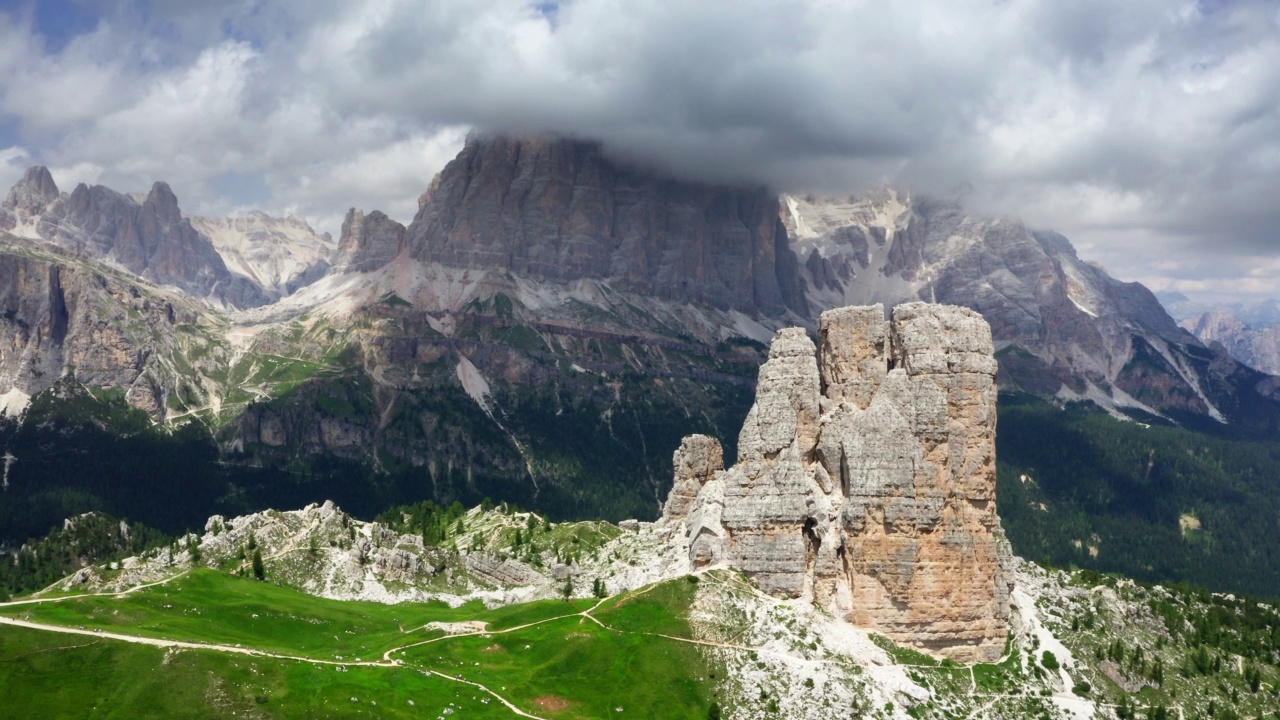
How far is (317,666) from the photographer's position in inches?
4857

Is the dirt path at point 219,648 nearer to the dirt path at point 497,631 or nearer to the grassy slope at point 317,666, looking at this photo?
the grassy slope at point 317,666

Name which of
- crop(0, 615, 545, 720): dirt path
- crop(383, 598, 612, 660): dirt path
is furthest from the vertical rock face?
crop(0, 615, 545, 720): dirt path

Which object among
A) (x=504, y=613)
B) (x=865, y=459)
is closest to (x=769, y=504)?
(x=865, y=459)

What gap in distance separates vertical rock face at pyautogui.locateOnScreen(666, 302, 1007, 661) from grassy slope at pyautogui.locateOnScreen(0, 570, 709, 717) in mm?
17021

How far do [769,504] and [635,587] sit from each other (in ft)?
87.5

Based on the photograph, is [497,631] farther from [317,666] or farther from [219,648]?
[219,648]

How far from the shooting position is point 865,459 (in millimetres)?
143125

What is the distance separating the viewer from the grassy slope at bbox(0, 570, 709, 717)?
112562 mm

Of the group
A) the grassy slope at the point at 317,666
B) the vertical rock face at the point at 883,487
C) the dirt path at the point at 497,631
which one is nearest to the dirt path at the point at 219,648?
the grassy slope at the point at 317,666

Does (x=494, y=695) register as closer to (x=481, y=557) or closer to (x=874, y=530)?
(x=874, y=530)

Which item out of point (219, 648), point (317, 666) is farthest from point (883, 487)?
point (219, 648)

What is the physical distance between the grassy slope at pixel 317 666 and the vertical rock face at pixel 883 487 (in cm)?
1702

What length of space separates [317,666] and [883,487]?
236 feet

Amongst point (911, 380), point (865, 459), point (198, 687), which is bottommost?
point (198, 687)
